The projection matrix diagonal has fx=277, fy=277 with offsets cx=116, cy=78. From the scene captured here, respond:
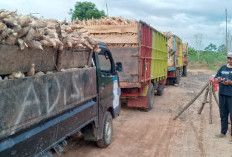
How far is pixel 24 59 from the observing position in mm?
2863

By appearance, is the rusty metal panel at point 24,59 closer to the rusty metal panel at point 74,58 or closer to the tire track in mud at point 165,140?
the rusty metal panel at point 74,58

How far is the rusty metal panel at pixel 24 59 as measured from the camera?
2.56 meters

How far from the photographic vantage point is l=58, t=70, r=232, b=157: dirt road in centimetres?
530

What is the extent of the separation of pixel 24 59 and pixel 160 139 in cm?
413

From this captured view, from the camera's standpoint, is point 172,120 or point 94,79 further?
point 172,120

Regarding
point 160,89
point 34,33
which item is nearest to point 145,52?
point 160,89

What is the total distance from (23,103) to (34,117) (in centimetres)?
25

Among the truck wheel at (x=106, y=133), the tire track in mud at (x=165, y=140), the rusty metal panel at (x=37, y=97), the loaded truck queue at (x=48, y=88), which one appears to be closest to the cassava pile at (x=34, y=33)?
the loaded truck queue at (x=48, y=88)

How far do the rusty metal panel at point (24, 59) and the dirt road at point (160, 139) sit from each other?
2.41 meters

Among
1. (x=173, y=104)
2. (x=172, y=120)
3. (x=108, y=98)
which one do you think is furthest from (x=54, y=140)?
(x=173, y=104)

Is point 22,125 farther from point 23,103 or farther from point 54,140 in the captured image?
point 54,140

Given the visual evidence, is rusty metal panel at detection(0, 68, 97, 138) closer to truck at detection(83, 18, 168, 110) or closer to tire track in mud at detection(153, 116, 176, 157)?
tire track in mud at detection(153, 116, 176, 157)

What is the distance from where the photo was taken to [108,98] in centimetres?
544

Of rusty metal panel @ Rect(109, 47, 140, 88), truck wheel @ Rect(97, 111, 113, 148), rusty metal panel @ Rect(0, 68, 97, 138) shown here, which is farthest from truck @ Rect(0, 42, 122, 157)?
rusty metal panel @ Rect(109, 47, 140, 88)
